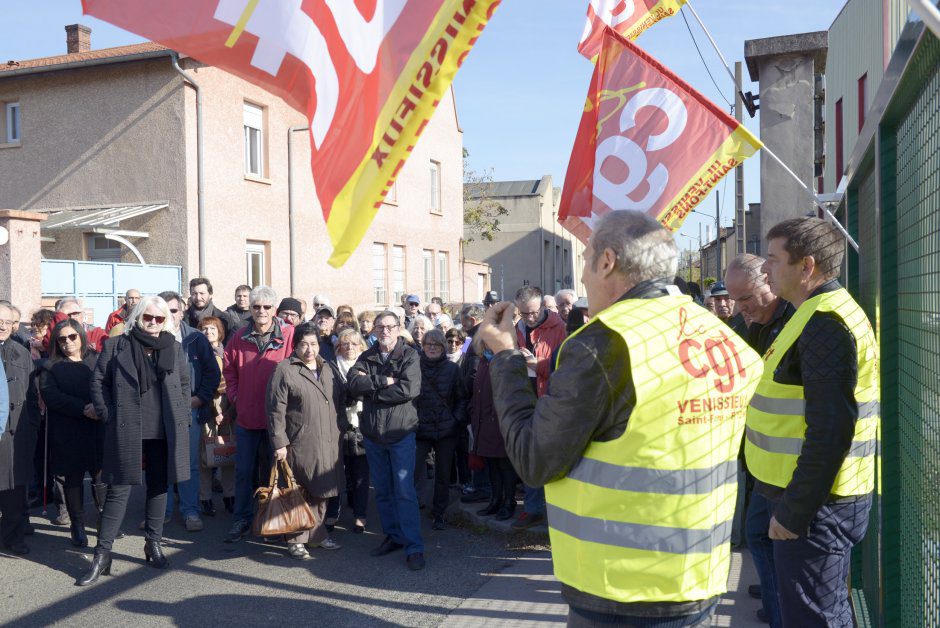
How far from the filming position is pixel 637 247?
88.2 inches

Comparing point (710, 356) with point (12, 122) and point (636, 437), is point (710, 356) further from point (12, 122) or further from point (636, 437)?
point (12, 122)

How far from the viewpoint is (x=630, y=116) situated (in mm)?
5973

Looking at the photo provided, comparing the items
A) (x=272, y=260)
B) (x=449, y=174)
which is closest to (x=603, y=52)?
(x=272, y=260)

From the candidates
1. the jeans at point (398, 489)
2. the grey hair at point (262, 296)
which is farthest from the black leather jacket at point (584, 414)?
the grey hair at point (262, 296)

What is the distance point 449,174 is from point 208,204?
11115mm

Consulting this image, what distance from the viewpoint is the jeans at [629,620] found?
221 centimetres

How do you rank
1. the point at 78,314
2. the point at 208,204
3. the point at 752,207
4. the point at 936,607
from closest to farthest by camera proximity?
the point at 936,607, the point at 78,314, the point at 208,204, the point at 752,207

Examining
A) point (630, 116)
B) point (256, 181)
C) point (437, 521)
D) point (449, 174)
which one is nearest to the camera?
point (630, 116)

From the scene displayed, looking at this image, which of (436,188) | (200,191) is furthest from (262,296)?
(436,188)

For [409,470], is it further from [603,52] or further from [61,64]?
[61,64]

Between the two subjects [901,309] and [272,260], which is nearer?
[901,309]

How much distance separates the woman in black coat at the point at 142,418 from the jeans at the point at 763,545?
13.3 feet

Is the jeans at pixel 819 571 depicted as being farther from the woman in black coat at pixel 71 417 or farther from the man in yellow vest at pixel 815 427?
the woman in black coat at pixel 71 417

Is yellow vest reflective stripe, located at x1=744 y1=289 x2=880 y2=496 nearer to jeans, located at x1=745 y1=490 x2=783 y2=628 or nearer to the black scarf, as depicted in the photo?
jeans, located at x1=745 y1=490 x2=783 y2=628
